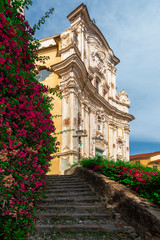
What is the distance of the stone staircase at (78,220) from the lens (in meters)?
3.91

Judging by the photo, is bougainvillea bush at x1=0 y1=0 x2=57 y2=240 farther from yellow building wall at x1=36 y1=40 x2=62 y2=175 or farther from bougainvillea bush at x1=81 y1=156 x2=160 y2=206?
yellow building wall at x1=36 y1=40 x2=62 y2=175

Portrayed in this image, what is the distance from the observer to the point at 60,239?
3.73 metres

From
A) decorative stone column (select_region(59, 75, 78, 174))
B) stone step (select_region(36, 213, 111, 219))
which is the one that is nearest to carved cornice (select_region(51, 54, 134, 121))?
decorative stone column (select_region(59, 75, 78, 174))

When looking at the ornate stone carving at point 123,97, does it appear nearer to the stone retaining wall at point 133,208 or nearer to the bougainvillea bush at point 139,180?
the bougainvillea bush at point 139,180

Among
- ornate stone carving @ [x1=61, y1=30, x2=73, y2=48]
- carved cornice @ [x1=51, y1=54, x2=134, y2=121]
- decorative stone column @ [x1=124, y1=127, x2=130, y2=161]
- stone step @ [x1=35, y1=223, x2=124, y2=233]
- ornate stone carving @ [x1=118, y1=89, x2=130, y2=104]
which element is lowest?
stone step @ [x1=35, y1=223, x2=124, y2=233]

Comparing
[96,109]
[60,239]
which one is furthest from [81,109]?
[60,239]

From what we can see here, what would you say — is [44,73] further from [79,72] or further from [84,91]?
[84,91]

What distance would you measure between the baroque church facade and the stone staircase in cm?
727

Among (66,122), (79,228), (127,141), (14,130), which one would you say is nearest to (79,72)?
(66,122)

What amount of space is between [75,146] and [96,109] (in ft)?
21.2

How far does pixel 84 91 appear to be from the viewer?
17.6 meters

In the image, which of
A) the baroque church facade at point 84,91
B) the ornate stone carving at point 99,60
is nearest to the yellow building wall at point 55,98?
the baroque church facade at point 84,91

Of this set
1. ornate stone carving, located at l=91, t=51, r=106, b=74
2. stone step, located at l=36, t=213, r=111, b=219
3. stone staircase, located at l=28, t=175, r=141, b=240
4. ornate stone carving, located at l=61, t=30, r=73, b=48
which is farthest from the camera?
ornate stone carving, located at l=91, t=51, r=106, b=74

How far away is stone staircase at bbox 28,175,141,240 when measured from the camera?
3.91 m
